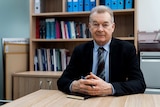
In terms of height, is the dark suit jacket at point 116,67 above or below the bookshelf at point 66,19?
below

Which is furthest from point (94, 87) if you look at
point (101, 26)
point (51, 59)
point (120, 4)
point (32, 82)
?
point (51, 59)

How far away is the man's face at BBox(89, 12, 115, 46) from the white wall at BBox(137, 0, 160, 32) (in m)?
1.55

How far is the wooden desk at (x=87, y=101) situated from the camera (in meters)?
1.21

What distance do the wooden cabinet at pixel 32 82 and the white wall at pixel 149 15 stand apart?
4.40 feet

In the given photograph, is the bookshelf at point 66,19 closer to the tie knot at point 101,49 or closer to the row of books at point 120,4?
the row of books at point 120,4

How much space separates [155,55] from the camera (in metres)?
2.63

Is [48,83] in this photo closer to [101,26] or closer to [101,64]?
[101,64]

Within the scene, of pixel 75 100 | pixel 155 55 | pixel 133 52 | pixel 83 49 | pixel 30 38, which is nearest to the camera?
pixel 75 100

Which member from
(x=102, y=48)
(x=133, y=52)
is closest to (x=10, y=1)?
(x=102, y=48)

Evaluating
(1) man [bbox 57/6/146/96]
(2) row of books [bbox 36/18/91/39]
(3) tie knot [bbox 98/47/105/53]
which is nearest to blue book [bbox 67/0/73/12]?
(2) row of books [bbox 36/18/91/39]

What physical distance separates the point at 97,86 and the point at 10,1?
227 cm

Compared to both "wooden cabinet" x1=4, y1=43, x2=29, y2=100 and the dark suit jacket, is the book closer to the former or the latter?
the dark suit jacket

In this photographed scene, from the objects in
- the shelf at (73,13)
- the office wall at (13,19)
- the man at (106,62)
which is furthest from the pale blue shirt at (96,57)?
the office wall at (13,19)

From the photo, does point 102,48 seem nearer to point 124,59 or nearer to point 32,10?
point 124,59
